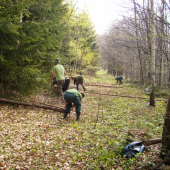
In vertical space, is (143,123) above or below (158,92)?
below

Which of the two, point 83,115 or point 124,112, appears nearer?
point 83,115

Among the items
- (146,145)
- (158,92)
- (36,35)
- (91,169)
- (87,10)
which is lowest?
(91,169)

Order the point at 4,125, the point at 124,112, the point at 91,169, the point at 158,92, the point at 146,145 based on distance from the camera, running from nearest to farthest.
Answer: the point at 91,169 < the point at 146,145 < the point at 4,125 < the point at 124,112 < the point at 158,92

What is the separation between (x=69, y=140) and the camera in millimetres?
5523

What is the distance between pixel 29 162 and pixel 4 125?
7.47ft

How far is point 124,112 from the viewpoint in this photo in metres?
9.24

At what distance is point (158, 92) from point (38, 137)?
41.2ft

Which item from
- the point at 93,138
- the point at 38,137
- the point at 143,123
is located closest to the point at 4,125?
the point at 38,137

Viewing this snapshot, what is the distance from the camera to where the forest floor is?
410cm

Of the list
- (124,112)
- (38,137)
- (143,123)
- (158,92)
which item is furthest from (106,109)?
(158,92)

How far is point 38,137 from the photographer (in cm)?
543

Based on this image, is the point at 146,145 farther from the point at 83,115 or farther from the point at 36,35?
the point at 36,35

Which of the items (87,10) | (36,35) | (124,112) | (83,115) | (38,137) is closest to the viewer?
(38,137)

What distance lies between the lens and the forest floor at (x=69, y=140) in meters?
4.10
